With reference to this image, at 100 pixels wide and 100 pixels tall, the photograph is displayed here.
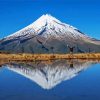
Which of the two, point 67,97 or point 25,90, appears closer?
point 67,97

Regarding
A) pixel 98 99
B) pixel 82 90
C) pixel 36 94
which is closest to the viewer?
pixel 98 99

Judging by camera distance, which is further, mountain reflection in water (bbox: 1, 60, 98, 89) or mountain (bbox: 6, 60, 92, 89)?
mountain reflection in water (bbox: 1, 60, 98, 89)

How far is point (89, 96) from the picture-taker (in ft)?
92.9

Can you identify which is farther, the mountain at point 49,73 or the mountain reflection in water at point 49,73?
the mountain reflection in water at point 49,73

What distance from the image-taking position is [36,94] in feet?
98.5

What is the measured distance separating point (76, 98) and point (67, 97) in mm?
978

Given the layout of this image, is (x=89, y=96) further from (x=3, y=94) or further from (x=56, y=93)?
(x=3, y=94)

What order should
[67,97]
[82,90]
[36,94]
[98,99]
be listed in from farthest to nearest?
1. [82,90]
2. [36,94]
3. [67,97]
4. [98,99]

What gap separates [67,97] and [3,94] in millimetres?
5787

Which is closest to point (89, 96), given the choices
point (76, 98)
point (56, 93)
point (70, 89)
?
point (76, 98)

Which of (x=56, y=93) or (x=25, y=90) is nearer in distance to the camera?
(x=56, y=93)

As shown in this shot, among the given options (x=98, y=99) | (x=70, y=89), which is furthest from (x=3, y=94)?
(x=98, y=99)

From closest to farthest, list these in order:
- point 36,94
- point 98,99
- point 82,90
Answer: point 98,99, point 36,94, point 82,90

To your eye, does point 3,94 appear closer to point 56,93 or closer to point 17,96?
point 17,96
